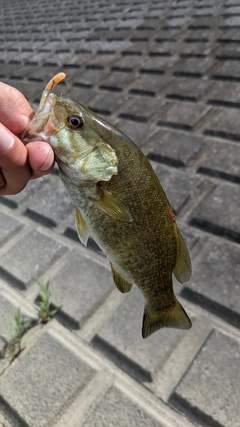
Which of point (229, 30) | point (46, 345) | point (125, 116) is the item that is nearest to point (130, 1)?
point (229, 30)

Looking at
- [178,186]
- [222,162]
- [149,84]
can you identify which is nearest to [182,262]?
[178,186]

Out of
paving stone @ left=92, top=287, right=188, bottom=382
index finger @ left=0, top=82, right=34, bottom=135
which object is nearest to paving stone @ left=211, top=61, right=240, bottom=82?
paving stone @ left=92, top=287, right=188, bottom=382

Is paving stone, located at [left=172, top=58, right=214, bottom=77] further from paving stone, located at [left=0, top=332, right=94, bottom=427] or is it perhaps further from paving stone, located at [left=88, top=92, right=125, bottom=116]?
paving stone, located at [left=0, top=332, right=94, bottom=427]

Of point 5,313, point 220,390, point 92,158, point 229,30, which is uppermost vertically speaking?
point 92,158

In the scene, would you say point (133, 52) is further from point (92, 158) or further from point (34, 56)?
point (92, 158)

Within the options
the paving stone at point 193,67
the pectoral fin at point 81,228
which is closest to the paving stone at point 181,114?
the paving stone at point 193,67
